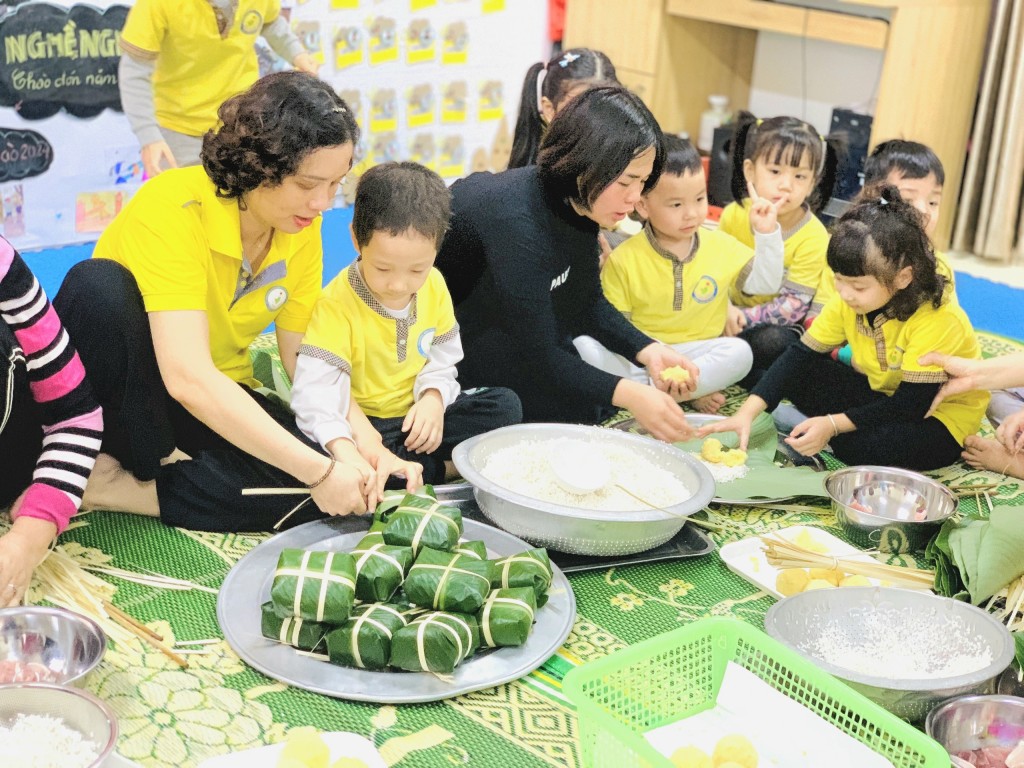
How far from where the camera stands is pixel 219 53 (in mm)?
3730

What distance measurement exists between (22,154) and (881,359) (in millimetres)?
3103

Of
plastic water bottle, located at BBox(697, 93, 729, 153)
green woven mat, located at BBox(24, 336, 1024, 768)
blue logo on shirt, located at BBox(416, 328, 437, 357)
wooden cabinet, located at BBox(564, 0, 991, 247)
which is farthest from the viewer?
plastic water bottle, located at BBox(697, 93, 729, 153)

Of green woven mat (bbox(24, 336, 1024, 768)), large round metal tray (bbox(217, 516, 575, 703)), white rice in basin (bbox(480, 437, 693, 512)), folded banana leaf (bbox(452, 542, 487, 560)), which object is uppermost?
white rice in basin (bbox(480, 437, 693, 512))

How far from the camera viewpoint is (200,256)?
2.29m

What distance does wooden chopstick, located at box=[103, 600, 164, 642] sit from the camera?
2.07 metres

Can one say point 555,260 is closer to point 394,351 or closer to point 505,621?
point 394,351

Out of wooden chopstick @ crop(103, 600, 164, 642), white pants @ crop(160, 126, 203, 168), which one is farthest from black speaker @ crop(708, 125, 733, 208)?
wooden chopstick @ crop(103, 600, 164, 642)

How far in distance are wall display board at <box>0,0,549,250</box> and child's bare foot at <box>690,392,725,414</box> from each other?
8.15ft

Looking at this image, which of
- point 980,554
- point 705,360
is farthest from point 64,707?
point 705,360

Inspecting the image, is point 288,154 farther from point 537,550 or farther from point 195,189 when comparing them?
point 537,550

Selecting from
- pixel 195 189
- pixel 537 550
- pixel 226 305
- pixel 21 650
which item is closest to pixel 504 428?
pixel 537 550

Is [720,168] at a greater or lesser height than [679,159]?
lesser

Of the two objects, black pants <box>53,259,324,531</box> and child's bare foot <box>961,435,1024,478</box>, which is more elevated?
black pants <box>53,259,324,531</box>

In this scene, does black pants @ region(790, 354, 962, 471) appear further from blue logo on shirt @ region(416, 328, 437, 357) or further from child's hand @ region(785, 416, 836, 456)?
blue logo on shirt @ region(416, 328, 437, 357)
